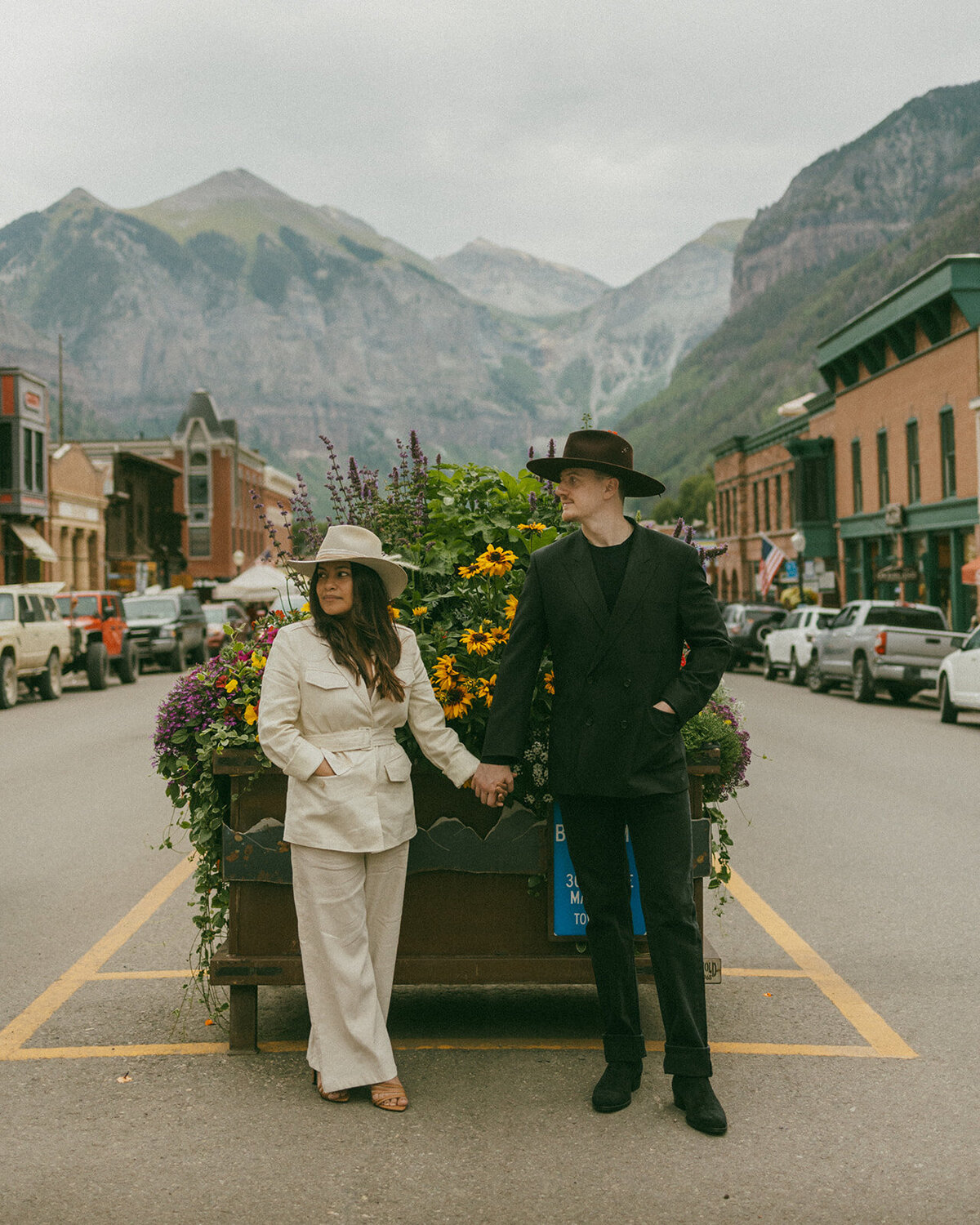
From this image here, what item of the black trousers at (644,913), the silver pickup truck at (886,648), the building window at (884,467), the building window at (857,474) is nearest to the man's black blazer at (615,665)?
the black trousers at (644,913)

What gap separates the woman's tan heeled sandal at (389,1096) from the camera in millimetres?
4242

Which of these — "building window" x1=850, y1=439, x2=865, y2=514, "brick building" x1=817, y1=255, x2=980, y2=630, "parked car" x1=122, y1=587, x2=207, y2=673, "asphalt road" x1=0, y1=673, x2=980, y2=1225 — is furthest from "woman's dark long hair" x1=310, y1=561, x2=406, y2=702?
"building window" x1=850, y1=439, x2=865, y2=514

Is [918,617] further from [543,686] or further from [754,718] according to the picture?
[543,686]

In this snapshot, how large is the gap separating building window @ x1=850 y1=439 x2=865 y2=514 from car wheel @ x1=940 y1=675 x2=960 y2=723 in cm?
2653

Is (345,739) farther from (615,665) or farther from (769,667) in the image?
(769,667)

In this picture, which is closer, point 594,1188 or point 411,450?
point 594,1188

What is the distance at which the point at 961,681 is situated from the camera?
18859 mm

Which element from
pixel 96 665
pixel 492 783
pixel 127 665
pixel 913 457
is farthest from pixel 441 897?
pixel 913 457

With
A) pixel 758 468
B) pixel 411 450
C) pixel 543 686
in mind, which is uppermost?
pixel 758 468

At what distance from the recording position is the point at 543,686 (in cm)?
497

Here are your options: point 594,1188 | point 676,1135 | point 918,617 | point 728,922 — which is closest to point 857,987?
point 728,922

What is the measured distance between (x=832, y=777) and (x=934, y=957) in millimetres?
7074

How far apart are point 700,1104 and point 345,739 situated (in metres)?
1.60

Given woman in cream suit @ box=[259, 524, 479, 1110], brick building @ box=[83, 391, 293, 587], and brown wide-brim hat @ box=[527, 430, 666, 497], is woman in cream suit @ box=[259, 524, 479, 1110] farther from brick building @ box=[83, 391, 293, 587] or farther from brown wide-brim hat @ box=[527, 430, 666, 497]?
brick building @ box=[83, 391, 293, 587]
